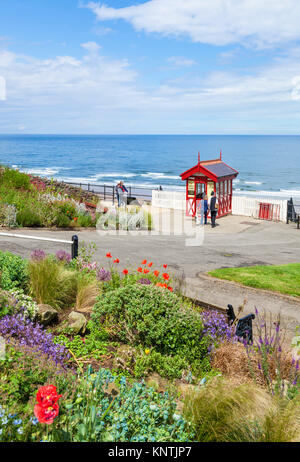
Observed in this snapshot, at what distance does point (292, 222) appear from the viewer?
81.4 ft

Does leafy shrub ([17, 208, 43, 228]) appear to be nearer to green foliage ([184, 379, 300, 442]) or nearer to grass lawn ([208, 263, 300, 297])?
grass lawn ([208, 263, 300, 297])

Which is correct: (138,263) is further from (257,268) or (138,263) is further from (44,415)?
(44,415)

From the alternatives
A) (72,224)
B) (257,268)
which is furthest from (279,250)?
(72,224)

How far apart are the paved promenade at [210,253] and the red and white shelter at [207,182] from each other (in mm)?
3878

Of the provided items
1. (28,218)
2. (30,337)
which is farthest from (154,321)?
(28,218)

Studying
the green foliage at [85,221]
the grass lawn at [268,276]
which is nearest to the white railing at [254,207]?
the green foliage at [85,221]

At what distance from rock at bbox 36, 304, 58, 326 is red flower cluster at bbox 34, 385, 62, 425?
2.82 meters

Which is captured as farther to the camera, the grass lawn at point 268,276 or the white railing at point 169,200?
the white railing at point 169,200

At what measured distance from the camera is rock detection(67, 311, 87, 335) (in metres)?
5.54

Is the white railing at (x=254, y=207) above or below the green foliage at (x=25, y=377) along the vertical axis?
above

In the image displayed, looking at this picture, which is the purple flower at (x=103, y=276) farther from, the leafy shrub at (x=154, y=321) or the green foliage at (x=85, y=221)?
the green foliage at (x=85, y=221)

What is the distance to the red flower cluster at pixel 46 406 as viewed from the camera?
2664 mm

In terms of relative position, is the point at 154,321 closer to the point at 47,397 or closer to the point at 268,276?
the point at 47,397
